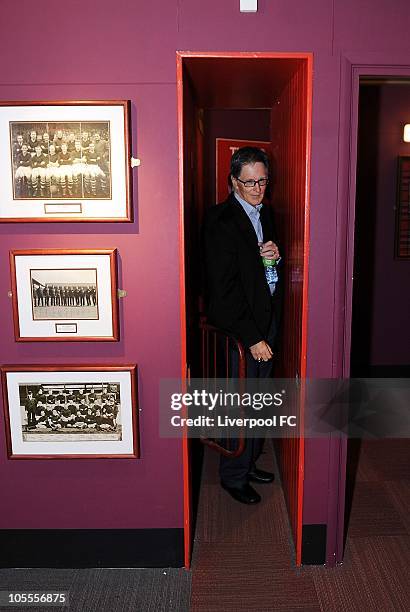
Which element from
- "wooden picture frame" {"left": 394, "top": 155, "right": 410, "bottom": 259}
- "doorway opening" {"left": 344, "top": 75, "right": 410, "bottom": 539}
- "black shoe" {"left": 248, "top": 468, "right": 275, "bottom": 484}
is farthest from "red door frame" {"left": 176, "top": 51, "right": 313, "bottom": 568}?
"wooden picture frame" {"left": 394, "top": 155, "right": 410, "bottom": 259}

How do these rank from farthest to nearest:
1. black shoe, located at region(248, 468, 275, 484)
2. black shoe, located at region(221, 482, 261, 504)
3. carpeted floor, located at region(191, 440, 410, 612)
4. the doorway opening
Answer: the doorway opening, black shoe, located at region(248, 468, 275, 484), black shoe, located at region(221, 482, 261, 504), carpeted floor, located at region(191, 440, 410, 612)

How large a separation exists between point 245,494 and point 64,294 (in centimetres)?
155

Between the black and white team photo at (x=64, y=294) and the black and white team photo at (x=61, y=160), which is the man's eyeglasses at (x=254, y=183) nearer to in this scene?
the black and white team photo at (x=61, y=160)

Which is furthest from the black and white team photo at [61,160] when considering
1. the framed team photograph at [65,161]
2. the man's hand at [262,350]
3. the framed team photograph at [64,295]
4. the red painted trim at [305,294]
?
the man's hand at [262,350]

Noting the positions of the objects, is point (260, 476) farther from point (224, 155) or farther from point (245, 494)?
point (224, 155)

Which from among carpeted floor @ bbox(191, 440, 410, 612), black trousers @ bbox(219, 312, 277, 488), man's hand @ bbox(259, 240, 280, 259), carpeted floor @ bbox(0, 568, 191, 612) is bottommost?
carpeted floor @ bbox(0, 568, 191, 612)

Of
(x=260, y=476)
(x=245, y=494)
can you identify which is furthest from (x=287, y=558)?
(x=260, y=476)

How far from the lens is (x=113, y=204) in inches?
86.1

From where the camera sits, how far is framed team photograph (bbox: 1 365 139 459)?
2.30 metres

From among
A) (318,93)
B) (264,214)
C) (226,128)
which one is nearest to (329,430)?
(264,214)

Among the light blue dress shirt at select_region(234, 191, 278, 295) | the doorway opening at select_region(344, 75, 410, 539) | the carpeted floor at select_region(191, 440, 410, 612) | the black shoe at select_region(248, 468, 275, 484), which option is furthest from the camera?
the doorway opening at select_region(344, 75, 410, 539)

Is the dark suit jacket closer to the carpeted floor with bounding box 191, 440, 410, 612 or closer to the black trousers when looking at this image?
the black trousers

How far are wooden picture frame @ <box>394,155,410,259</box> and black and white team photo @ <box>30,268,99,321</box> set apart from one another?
136 inches

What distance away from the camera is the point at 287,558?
2502mm
